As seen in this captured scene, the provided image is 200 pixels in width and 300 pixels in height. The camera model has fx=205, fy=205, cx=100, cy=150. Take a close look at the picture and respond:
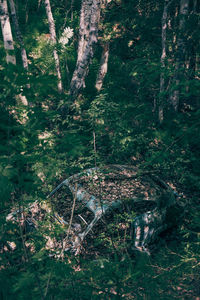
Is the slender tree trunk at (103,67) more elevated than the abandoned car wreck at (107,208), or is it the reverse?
the slender tree trunk at (103,67)

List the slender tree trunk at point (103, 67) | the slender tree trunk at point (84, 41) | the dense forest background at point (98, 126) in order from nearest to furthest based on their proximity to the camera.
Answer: the dense forest background at point (98, 126) → the slender tree trunk at point (84, 41) → the slender tree trunk at point (103, 67)

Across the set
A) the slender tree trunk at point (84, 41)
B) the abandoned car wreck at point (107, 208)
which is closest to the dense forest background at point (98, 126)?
the slender tree trunk at point (84, 41)

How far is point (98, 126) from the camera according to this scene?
16.8 feet

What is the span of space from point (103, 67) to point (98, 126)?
656 cm

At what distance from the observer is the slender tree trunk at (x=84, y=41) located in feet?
25.1

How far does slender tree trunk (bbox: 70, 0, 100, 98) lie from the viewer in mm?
7648

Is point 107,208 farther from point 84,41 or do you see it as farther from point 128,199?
point 84,41

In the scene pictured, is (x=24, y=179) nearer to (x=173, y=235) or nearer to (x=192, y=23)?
(x=173, y=235)

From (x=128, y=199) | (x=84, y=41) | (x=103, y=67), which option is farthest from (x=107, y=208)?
(x=103, y=67)

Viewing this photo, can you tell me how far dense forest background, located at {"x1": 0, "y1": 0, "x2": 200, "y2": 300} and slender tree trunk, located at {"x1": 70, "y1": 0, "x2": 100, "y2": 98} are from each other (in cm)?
4

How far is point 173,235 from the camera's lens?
18.4 ft

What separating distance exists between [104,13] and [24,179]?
987cm

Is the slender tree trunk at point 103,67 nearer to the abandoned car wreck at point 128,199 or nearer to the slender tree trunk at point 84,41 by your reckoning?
the slender tree trunk at point 84,41

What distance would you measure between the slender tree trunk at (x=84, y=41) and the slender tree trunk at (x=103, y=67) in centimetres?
135
